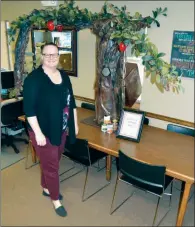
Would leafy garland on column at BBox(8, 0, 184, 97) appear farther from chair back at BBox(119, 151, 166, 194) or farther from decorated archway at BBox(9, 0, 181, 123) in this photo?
chair back at BBox(119, 151, 166, 194)

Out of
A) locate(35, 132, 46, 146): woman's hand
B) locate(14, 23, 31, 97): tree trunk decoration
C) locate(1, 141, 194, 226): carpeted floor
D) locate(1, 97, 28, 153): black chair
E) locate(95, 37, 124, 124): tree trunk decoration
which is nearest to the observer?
locate(35, 132, 46, 146): woman's hand

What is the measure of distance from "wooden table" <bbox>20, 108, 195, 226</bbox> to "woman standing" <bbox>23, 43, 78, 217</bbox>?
1.33 feet

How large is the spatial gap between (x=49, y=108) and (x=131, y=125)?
0.85 meters

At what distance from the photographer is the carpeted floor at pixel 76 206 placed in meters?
2.03

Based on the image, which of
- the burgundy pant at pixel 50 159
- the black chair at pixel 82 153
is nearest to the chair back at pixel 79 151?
the black chair at pixel 82 153

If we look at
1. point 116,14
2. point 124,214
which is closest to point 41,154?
point 124,214

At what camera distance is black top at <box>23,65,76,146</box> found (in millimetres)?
1792

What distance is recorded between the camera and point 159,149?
210 cm

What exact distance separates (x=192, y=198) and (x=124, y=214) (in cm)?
73

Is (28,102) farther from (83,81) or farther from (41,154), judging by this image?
(83,81)

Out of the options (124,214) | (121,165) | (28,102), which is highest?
(28,102)

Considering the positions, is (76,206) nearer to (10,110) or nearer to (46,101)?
(46,101)

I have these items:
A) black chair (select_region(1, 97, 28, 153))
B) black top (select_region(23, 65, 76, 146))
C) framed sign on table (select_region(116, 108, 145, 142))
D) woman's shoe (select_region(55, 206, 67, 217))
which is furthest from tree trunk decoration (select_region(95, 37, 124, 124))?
black chair (select_region(1, 97, 28, 153))

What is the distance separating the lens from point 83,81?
3551 mm
